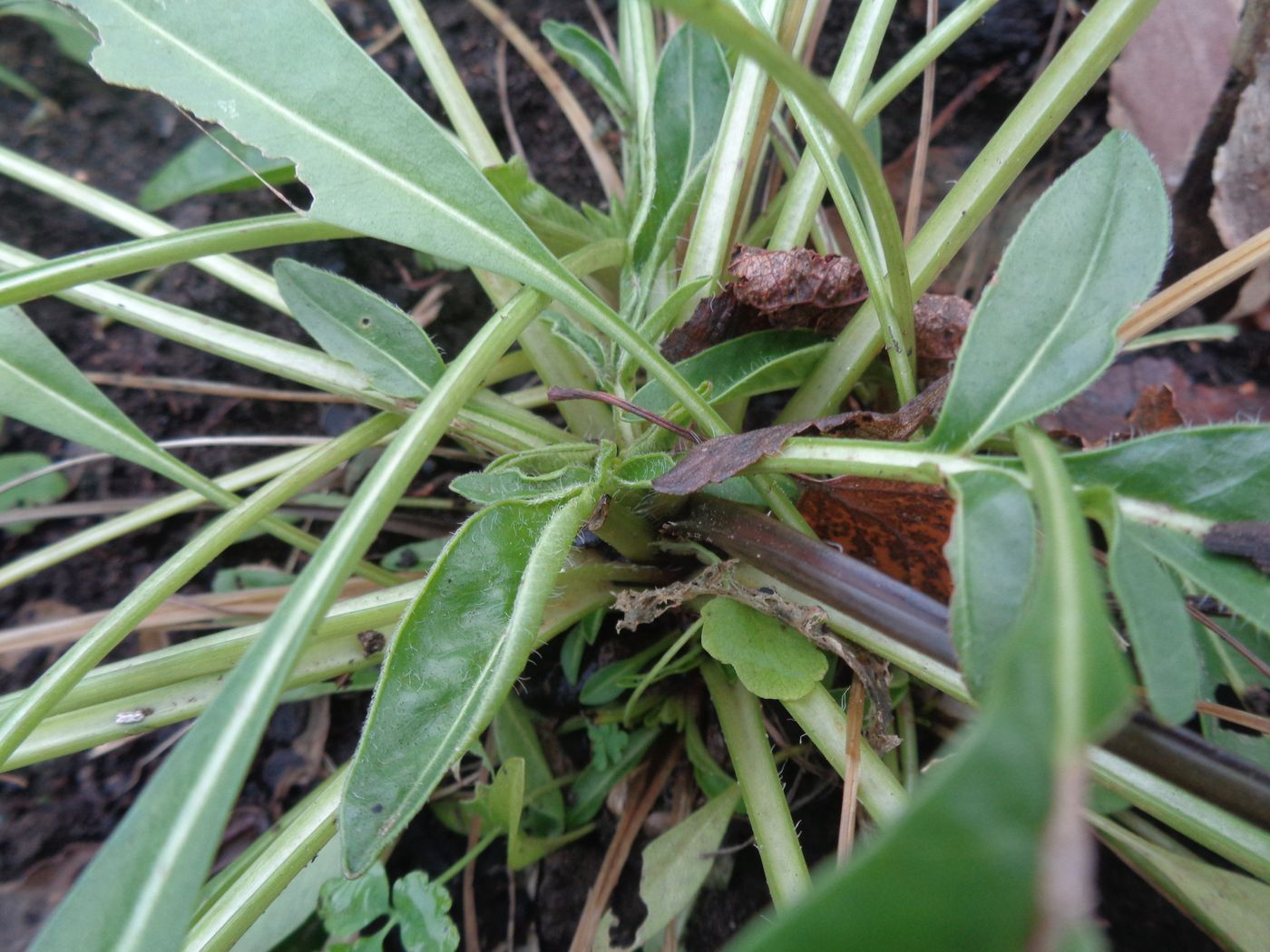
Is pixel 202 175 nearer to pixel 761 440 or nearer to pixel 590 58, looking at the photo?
pixel 590 58

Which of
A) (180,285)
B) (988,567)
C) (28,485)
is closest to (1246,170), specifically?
(988,567)

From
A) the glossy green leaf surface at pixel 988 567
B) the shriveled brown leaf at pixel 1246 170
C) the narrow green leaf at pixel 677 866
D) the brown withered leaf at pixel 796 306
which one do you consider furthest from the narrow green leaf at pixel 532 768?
the shriveled brown leaf at pixel 1246 170

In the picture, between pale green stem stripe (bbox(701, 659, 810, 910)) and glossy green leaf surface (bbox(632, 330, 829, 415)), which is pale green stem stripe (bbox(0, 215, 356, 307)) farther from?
pale green stem stripe (bbox(701, 659, 810, 910))

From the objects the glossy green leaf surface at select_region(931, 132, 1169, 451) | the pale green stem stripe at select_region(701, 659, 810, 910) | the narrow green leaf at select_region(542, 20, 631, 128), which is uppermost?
the narrow green leaf at select_region(542, 20, 631, 128)

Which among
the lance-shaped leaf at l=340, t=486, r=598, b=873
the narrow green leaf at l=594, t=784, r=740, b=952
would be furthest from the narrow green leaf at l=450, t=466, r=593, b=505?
the narrow green leaf at l=594, t=784, r=740, b=952

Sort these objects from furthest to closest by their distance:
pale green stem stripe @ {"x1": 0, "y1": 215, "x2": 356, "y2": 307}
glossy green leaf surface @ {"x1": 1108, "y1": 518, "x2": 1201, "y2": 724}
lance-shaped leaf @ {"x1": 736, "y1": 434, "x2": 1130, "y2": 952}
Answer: pale green stem stripe @ {"x1": 0, "y1": 215, "x2": 356, "y2": 307} → glossy green leaf surface @ {"x1": 1108, "y1": 518, "x2": 1201, "y2": 724} → lance-shaped leaf @ {"x1": 736, "y1": 434, "x2": 1130, "y2": 952}

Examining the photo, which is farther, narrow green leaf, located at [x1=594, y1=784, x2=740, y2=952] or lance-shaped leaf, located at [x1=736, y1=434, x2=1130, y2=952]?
narrow green leaf, located at [x1=594, y1=784, x2=740, y2=952]
